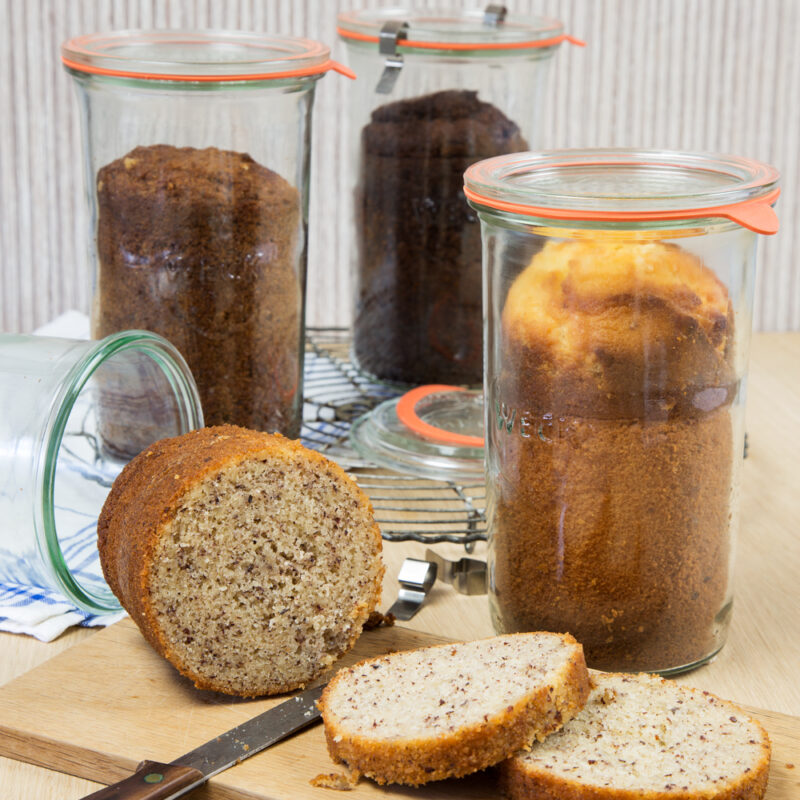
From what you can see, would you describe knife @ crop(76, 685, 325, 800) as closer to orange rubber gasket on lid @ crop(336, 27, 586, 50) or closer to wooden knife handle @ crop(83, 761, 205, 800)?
wooden knife handle @ crop(83, 761, 205, 800)

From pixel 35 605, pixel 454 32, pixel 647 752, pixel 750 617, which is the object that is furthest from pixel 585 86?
pixel 647 752

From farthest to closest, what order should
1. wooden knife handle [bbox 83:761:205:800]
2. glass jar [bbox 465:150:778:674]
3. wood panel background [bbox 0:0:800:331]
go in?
wood panel background [bbox 0:0:800:331], glass jar [bbox 465:150:778:674], wooden knife handle [bbox 83:761:205:800]

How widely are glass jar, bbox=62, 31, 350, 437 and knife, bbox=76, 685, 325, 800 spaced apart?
387 mm

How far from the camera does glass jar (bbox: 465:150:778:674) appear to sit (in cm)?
73

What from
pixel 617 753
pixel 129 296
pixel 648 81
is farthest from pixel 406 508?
pixel 648 81

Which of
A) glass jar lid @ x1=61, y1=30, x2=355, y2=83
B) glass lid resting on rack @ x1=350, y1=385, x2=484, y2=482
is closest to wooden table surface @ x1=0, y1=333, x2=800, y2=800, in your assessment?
glass lid resting on rack @ x1=350, y1=385, x2=484, y2=482

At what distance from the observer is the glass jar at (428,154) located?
1.23 m

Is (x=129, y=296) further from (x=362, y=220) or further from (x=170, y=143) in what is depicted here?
(x=362, y=220)

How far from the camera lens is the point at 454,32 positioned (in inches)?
47.9

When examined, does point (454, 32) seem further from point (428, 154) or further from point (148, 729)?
point (148, 729)

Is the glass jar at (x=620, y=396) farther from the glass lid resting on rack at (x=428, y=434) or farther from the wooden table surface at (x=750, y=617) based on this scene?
the glass lid resting on rack at (x=428, y=434)

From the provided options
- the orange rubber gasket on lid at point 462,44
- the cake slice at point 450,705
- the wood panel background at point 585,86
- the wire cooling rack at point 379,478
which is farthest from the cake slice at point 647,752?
the wood panel background at point 585,86

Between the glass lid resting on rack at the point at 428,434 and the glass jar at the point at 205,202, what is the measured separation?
0.12m

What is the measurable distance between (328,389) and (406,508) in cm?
35
